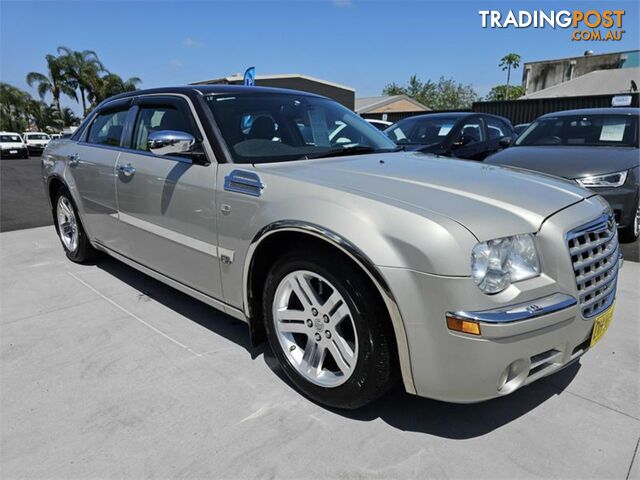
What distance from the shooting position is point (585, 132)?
5.99 m

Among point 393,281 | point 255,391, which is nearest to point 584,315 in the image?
point 393,281

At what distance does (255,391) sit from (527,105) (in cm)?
2549

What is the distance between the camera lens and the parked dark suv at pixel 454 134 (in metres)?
7.47

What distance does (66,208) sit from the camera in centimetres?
477

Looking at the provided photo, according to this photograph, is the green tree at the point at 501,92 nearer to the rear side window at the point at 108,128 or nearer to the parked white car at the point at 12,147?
the parked white car at the point at 12,147

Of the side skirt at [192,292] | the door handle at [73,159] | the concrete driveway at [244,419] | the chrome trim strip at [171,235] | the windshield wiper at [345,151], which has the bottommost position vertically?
the concrete driveway at [244,419]

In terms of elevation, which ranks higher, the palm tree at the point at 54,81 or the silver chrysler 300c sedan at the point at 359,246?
the palm tree at the point at 54,81

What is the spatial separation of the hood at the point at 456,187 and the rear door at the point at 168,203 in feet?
1.67

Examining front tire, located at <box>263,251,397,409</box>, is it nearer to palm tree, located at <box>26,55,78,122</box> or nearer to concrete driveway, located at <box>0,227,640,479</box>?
concrete driveway, located at <box>0,227,640,479</box>

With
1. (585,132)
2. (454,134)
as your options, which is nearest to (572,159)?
(585,132)

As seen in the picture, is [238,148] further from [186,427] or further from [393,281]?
[186,427]

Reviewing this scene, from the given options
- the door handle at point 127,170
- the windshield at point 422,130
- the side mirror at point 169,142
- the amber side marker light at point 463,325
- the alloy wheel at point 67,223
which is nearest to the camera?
the amber side marker light at point 463,325

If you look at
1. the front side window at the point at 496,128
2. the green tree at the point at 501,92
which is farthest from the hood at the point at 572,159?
the green tree at the point at 501,92

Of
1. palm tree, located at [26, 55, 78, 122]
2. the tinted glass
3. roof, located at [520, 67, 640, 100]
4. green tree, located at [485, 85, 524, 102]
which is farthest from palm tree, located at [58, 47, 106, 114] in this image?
green tree, located at [485, 85, 524, 102]
